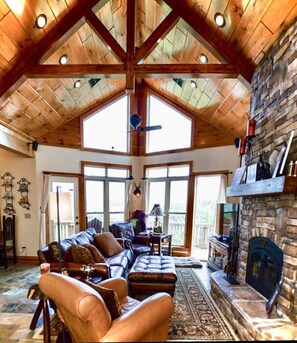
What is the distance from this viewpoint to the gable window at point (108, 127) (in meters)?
6.00

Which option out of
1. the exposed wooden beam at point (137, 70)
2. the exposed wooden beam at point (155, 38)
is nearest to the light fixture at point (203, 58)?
the exposed wooden beam at point (137, 70)

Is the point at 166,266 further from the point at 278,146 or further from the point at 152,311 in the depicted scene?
the point at 278,146

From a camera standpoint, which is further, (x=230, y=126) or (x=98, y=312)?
(x=230, y=126)

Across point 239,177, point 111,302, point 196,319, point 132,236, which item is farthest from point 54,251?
point 239,177

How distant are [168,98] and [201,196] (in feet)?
9.63

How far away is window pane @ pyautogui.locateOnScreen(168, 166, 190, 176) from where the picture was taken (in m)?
5.83

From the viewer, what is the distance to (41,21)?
109 inches

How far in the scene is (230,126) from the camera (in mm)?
4742

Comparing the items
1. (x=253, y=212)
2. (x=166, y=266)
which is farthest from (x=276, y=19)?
(x=166, y=266)

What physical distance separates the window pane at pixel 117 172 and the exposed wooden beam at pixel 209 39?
4.19 meters

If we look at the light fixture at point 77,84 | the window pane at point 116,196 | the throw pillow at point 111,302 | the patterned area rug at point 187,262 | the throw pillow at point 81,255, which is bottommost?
the patterned area rug at point 187,262

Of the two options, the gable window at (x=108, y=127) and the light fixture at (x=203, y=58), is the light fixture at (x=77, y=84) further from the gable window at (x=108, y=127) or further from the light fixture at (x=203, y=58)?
the light fixture at (x=203, y=58)

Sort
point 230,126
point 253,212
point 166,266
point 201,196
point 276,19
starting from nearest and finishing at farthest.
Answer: point 276,19 → point 253,212 → point 166,266 → point 230,126 → point 201,196

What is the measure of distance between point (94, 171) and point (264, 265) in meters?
4.72
